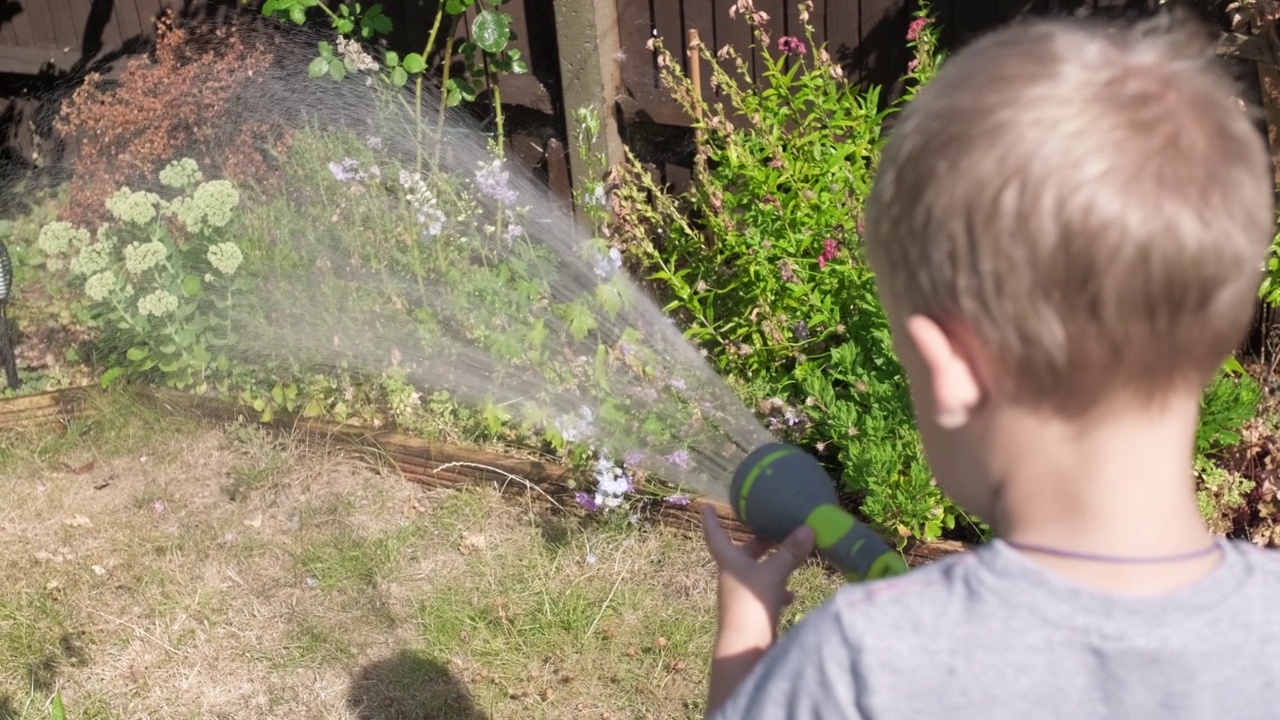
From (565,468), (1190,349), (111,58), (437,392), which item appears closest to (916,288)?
(1190,349)

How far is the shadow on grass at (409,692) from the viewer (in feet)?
9.03

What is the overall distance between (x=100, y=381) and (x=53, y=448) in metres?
0.27

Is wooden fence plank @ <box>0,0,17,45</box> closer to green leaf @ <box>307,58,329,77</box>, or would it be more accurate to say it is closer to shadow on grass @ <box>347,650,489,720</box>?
green leaf @ <box>307,58,329,77</box>

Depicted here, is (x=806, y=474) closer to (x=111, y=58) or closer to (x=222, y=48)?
(x=222, y=48)

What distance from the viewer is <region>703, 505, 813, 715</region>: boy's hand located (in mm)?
1267

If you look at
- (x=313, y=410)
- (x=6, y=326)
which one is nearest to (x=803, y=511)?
(x=313, y=410)

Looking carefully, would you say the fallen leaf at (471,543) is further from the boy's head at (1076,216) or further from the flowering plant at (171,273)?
the boy's head at (1076,216)

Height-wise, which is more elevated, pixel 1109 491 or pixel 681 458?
pixel 1109 491

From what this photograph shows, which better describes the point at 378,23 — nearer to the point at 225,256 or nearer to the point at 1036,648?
the point at 225,256

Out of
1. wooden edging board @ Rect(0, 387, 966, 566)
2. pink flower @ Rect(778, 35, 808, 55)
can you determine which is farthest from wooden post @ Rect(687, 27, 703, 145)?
wooden edging board @ Rect(0, 387, 966, 566)

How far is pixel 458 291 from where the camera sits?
13.3ft

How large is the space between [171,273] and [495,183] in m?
1.11

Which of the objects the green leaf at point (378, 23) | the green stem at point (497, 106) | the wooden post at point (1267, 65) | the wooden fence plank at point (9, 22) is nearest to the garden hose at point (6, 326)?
the green leaf at point (378, 23)

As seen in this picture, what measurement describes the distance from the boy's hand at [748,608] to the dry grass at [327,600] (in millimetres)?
1460
